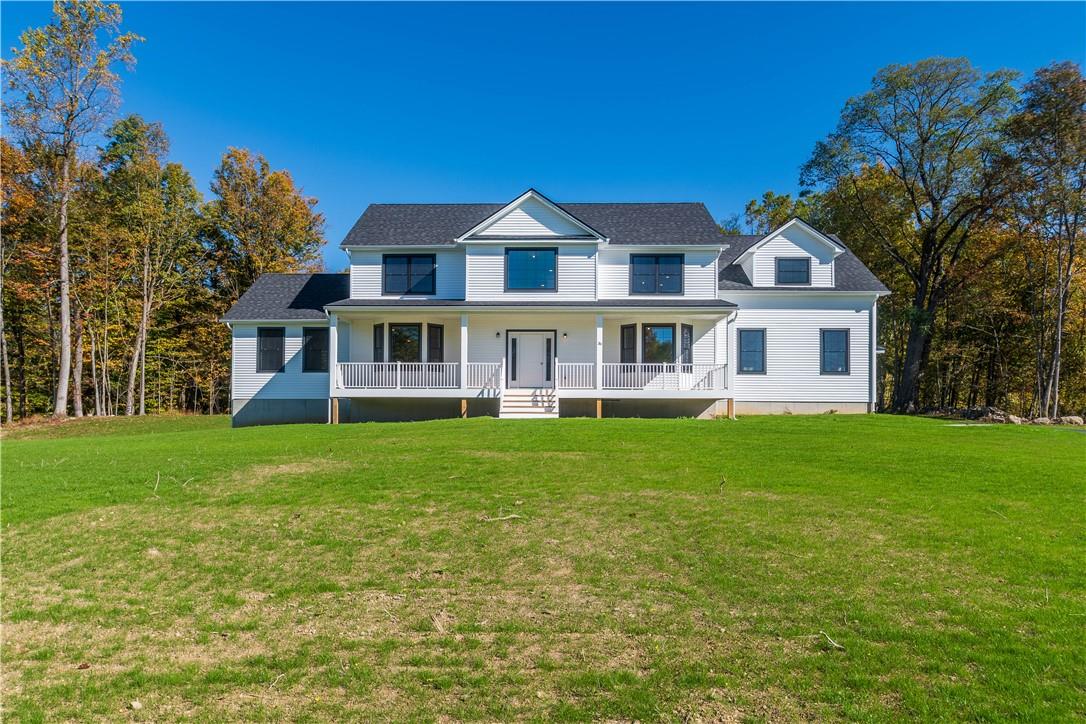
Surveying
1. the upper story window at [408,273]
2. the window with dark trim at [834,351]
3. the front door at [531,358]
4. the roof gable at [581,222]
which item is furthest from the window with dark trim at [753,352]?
the upper story window at [408,273]

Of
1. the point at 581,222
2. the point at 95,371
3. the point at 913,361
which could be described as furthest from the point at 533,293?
the point at 95,371

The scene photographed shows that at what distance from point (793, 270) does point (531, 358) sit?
10.3 meters

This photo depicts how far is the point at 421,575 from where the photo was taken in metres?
4.99

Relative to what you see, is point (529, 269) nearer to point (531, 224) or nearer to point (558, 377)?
point (531, 224)

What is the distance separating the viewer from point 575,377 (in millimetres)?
18391

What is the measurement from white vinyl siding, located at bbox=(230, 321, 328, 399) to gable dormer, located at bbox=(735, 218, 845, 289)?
16.5 metres

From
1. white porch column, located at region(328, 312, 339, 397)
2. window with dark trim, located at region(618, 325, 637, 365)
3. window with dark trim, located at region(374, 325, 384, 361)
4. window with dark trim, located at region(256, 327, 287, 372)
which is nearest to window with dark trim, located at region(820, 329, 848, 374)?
window with dark trim, located at region(618, 325, 637, 365)

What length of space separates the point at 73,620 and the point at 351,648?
2401 mm

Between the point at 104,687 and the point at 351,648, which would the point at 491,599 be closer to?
the point at 351,648

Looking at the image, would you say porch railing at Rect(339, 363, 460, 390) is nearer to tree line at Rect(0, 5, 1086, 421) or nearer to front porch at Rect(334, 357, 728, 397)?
front porch at Rect(334, 357, 728, 397)

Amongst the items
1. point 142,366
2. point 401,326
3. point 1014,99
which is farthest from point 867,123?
point 142,366

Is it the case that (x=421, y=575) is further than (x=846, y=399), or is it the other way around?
(x=846, y=399)

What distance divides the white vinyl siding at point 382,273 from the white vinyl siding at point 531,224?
5.32 feet

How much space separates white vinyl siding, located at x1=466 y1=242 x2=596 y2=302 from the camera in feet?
63.1
